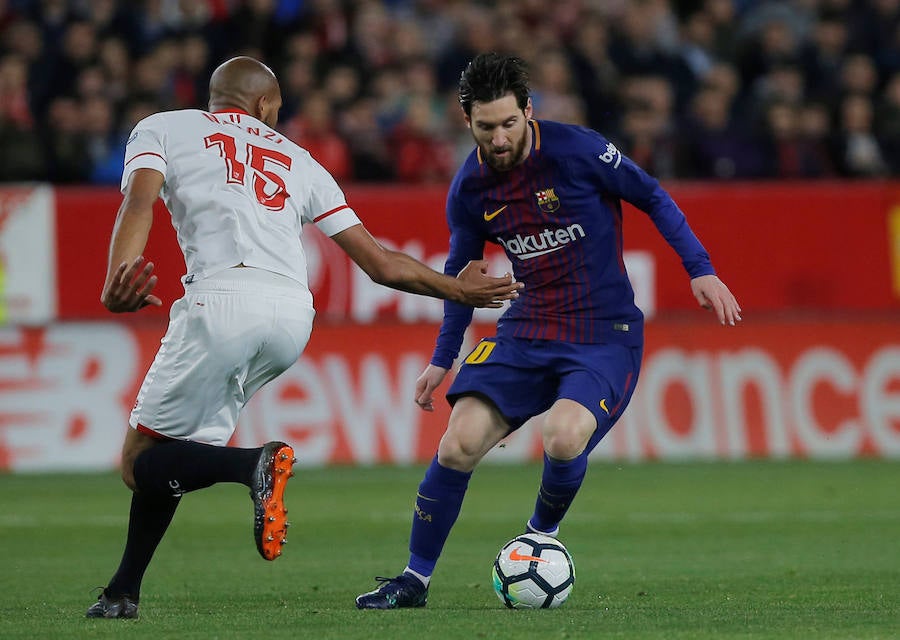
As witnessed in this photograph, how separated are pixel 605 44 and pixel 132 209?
10.4 metres

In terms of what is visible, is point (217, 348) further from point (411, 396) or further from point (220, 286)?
point (411, 396)

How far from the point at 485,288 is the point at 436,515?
3.16ft

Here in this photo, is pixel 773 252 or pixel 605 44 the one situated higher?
pixel 605 44

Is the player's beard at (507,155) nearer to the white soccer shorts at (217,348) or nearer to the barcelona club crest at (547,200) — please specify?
the barcelona club crest at (547,200)

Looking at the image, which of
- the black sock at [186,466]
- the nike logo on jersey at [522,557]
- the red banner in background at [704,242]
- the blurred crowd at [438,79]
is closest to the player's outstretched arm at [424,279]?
the black sock at [186,466]

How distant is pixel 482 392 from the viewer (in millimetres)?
6340

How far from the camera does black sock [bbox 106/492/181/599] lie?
598 cm

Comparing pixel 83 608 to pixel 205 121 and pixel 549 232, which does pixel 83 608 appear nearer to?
pixel 205 121

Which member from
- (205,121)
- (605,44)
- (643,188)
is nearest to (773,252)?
(605,44)

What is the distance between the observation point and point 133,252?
5.51 metres

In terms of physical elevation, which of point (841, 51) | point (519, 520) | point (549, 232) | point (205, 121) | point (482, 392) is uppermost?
point (841, 51)

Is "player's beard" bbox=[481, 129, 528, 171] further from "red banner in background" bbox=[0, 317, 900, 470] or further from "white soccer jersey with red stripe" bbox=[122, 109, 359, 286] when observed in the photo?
"red banner in background" bbox=[0, 317, 900, 470]

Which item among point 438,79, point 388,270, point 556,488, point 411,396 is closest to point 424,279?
point 388,270

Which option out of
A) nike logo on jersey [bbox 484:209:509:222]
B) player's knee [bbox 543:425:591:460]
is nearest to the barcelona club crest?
nike logo on jersey [bbox 484:209:509:222]
